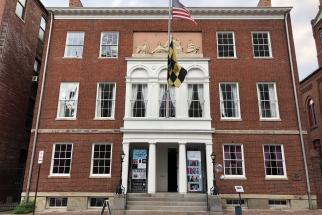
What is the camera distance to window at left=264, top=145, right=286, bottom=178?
17.3 metres

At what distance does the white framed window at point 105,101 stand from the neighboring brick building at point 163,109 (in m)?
0.07

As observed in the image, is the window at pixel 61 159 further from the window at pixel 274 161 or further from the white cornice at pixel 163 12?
the window at pixel 274 161

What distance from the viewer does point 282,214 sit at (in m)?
14.5

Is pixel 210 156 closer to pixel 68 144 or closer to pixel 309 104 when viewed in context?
pixel 68 144

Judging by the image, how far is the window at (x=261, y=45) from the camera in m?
19.5

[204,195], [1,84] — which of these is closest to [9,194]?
[1,84]

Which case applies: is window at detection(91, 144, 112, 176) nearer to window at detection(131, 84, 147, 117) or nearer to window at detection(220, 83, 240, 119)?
window at detection(131, 84, 147, 117)

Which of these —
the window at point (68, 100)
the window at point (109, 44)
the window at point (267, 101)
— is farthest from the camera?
the window at point (109, 44)

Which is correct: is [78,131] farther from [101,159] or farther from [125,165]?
[125,165]

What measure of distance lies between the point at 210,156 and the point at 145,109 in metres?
4.99

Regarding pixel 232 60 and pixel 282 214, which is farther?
pixel 232 60

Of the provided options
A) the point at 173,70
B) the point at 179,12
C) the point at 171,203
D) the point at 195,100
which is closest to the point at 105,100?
the point at 173,70

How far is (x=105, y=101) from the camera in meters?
18.8

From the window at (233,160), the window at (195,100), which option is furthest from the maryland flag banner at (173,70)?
the window at (233,160)
